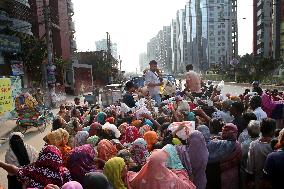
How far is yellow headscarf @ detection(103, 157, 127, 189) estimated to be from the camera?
4.09 meters

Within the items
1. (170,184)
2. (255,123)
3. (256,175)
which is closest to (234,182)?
(256,175)

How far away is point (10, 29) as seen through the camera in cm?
3128

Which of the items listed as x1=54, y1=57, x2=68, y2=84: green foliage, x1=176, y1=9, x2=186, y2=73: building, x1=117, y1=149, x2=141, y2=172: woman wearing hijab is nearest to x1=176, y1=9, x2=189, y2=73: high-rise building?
x1=176, y1=9, x2=186, y2=73: building

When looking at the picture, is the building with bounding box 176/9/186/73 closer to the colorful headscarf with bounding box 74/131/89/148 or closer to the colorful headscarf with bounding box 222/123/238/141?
the colorful headscarf with bounding box 74/131/89/148

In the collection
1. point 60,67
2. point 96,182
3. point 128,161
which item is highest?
point 60,67

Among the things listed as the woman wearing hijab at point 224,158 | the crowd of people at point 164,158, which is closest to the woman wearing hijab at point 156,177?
the crowd of people at point 164,158

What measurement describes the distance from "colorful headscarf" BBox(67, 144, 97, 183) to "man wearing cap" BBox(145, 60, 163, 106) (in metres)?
5.06

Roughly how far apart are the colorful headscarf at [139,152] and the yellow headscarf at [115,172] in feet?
2.71

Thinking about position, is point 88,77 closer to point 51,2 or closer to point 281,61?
point 51,2

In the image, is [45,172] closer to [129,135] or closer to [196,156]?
[196,156]

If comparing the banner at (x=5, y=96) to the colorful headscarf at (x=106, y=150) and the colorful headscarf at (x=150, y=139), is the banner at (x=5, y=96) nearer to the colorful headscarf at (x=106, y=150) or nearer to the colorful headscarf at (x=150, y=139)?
the colorful headscarf at (x=150, y=139)

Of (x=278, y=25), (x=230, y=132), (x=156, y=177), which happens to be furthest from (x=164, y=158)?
(x=278, y=25)

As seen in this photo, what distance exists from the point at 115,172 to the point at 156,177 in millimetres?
413

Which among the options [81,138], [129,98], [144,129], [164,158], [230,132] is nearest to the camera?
[164,158]
